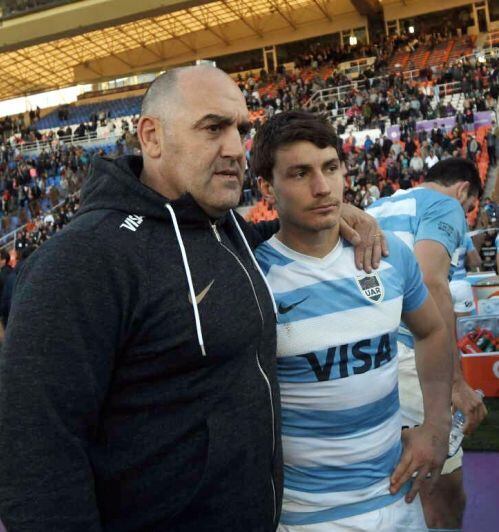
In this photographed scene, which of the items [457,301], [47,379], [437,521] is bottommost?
[437,521]

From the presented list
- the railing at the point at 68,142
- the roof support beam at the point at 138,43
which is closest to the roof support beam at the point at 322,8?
the roof support beam at the point at 138,43

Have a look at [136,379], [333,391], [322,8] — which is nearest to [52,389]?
[136,379]

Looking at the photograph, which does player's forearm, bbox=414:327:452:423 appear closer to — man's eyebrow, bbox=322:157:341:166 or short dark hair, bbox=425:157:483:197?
man's eyebrow, bbox=322:157:341:166

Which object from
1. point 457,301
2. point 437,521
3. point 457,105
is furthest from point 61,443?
point 457,105

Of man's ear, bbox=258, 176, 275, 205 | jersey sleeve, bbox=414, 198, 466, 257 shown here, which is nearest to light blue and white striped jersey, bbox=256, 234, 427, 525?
man's ear, bbox=258, 176, 275, 205

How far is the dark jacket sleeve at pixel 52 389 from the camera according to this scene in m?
1.08

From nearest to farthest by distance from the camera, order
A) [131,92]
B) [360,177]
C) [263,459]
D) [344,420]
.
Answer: [263,459], [344,420], [360,177], [131,92]

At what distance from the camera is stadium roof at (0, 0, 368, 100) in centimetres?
3231

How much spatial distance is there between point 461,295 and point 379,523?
3204mm

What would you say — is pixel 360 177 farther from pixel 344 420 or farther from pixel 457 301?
pixel 344 420

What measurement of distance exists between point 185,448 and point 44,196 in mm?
23169

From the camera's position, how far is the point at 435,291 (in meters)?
2.41

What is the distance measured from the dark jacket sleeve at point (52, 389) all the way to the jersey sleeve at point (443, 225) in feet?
5.72

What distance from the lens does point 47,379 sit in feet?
3.57
